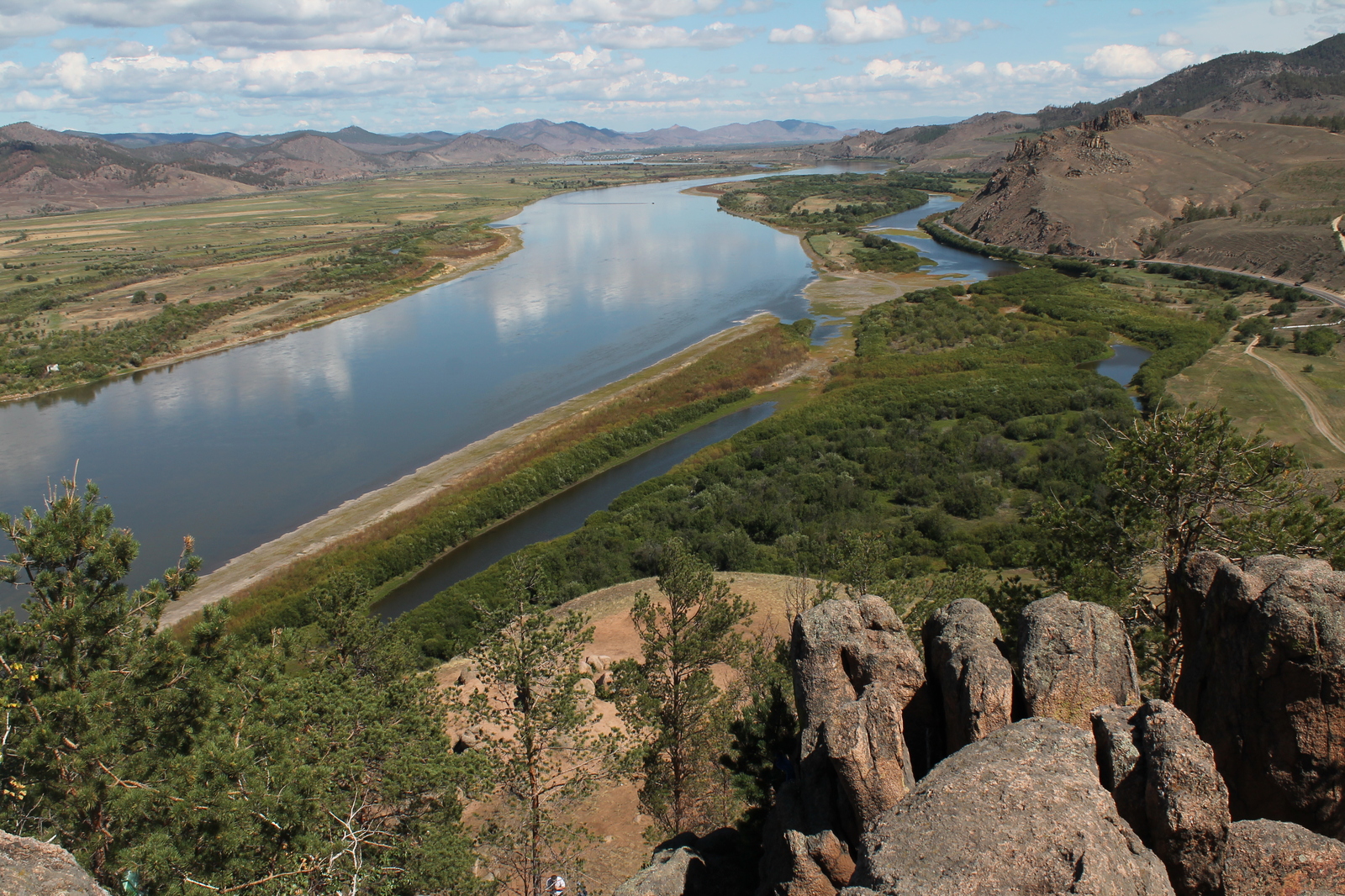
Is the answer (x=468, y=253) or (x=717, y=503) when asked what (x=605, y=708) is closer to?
(x=717, y=503)

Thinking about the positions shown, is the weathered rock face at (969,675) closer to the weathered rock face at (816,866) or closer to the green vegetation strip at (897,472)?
the weathered rock face at (816,866)

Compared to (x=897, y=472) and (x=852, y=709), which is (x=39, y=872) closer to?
(x=852, y=709)

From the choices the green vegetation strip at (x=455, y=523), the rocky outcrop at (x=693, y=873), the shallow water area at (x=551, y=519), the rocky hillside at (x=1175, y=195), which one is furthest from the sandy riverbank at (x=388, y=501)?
the rocky hillside at (x=1175, y=195)

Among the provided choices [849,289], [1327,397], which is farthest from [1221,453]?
[849,289]

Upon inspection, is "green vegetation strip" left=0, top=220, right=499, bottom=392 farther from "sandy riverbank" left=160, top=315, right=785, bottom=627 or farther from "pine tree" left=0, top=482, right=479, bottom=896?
"pine tree" left=0, top=482, right=479, bottom=896

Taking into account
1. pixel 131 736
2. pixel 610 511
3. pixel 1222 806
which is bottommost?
pixel 610 511
